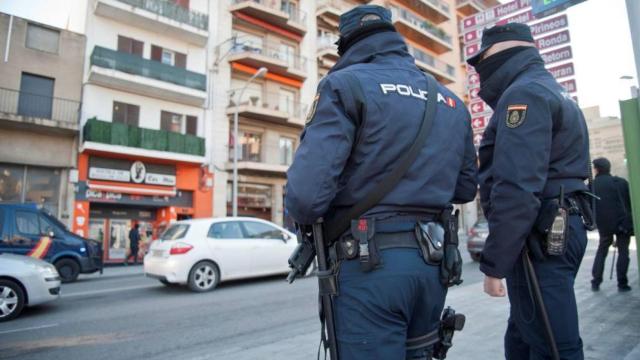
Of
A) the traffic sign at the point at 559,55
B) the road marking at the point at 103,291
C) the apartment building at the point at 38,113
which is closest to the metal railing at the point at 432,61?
the apartment building at the point at 38,113

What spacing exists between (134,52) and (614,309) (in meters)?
20.2

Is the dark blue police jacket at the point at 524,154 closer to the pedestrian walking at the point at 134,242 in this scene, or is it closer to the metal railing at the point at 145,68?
the pedestrian walking at the point at 134,242

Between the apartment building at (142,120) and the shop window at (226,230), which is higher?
the apartment building at (142,120)

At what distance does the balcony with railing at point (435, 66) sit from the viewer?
107ft

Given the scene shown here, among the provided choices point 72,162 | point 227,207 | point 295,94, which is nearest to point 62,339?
point 72,162

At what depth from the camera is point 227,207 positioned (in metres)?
21.6

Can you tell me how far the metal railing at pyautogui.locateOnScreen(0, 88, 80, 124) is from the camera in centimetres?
1598

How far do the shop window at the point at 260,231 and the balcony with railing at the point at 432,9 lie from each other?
28252mm

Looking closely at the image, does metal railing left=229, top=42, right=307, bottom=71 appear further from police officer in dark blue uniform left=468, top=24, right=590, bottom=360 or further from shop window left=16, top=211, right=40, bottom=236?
police officer in dark blue uniform left=468, top=24, right=590, bottom=360

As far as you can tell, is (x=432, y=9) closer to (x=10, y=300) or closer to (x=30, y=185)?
(x=30, y=185)

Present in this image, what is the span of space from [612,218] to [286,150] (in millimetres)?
19119

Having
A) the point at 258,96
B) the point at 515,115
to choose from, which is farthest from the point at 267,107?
the point at 515,115

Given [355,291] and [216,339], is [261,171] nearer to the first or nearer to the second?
[216,339]

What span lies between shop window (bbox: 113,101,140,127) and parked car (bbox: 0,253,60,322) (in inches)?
519
